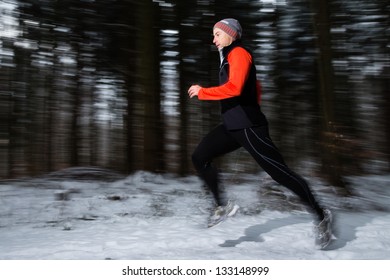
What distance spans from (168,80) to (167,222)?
4.04 m

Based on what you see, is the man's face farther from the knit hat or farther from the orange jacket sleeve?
the orange jacket sleeve

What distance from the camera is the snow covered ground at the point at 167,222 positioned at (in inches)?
125

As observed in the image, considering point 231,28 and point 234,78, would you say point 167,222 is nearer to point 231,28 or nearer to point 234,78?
point 234,78

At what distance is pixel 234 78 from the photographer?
296cm

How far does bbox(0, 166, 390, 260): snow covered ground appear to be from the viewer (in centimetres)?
318

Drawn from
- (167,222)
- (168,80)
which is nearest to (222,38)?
(167,222)

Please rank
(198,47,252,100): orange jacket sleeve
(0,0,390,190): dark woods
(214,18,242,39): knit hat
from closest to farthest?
(198,47,252,100): orange jacket sleeve < (214,18,242,39): knit hat < (0,0,390,190): dark woods

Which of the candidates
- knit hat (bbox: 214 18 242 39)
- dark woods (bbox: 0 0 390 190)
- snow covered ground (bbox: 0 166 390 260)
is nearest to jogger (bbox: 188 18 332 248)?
knit hat (bbox: 214 18 242 39)

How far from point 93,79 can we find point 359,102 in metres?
5.79

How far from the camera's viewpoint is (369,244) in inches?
140

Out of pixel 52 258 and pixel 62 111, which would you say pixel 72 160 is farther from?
pixel 52 258
